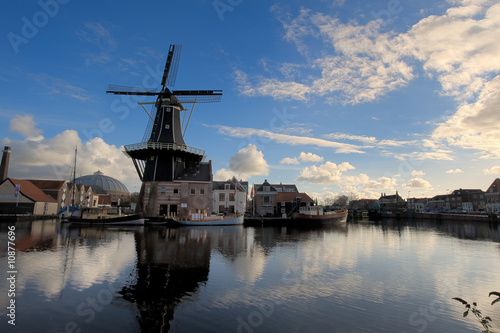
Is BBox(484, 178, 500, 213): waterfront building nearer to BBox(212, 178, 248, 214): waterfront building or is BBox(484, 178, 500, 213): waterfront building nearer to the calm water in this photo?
BBox(212, 178, 248, 214): waterfront building

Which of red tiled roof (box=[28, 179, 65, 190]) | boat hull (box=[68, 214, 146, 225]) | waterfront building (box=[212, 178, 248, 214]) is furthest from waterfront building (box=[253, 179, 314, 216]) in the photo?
red tiled roof (box=[28, 179, 65, 190])

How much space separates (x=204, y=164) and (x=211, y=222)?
1123cm

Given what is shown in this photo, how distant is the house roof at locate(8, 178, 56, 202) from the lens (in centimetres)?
5300

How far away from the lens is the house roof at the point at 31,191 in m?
53.0

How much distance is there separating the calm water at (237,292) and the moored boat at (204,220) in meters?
20.7

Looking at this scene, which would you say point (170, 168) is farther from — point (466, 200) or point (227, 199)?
point (466, 200)

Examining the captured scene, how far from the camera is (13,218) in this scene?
144 feet

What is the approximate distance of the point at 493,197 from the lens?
8694cm

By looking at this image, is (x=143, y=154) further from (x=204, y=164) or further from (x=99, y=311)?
(x=99, y=311)

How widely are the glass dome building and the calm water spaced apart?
111 m

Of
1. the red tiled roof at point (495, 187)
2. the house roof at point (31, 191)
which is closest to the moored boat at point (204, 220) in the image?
the house roof at point (31, 191)

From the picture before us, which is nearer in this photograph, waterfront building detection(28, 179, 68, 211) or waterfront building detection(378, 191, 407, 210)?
waterfront building detection(28, 179, 68, 211)

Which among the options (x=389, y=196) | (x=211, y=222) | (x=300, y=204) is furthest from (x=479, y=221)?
(x=389, y=196)

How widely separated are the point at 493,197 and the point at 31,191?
12726cm
